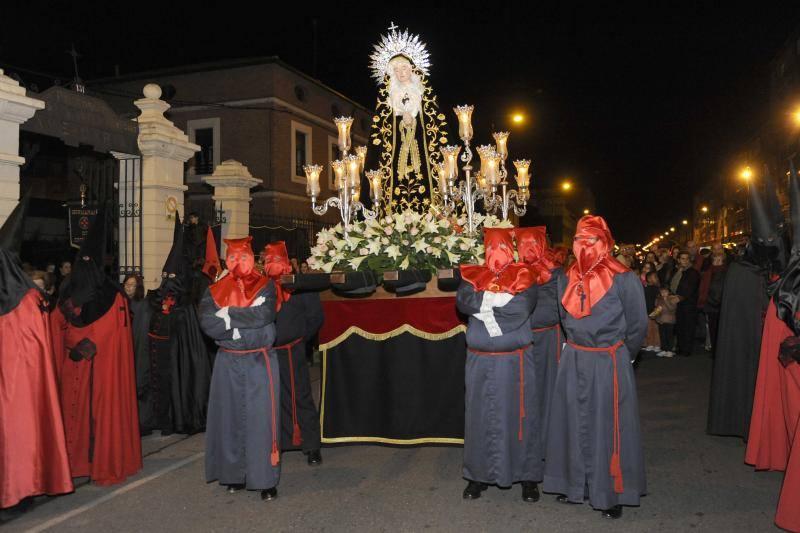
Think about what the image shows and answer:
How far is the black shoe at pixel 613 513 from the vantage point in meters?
4.66

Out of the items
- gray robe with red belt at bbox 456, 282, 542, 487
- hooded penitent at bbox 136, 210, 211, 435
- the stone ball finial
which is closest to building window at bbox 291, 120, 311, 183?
the stone ball finial

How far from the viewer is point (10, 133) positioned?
7.49 metres

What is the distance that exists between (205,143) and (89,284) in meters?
20.6

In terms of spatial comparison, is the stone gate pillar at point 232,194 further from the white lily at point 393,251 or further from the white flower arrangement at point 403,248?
the white lily at point 393,251

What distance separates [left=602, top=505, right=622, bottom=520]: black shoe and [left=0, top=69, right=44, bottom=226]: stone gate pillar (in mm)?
6928

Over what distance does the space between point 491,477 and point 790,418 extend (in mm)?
2513

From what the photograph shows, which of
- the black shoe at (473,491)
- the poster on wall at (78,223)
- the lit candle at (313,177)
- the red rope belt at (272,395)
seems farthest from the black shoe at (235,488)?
the poster on wall at (78,223)

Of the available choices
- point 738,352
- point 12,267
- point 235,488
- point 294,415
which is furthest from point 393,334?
point 738,352

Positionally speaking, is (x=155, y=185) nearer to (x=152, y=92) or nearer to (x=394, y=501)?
(x=152, y=92)

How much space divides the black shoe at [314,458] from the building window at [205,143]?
2035 cm

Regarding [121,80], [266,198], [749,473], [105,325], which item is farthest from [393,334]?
[121,80]

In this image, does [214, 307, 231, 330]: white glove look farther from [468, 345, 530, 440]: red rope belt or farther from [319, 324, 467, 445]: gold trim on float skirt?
[468, 345, 530, 440]: red rope belt

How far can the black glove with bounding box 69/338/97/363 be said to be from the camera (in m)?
5.71

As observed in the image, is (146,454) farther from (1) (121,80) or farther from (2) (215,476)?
(1) (121,80)
